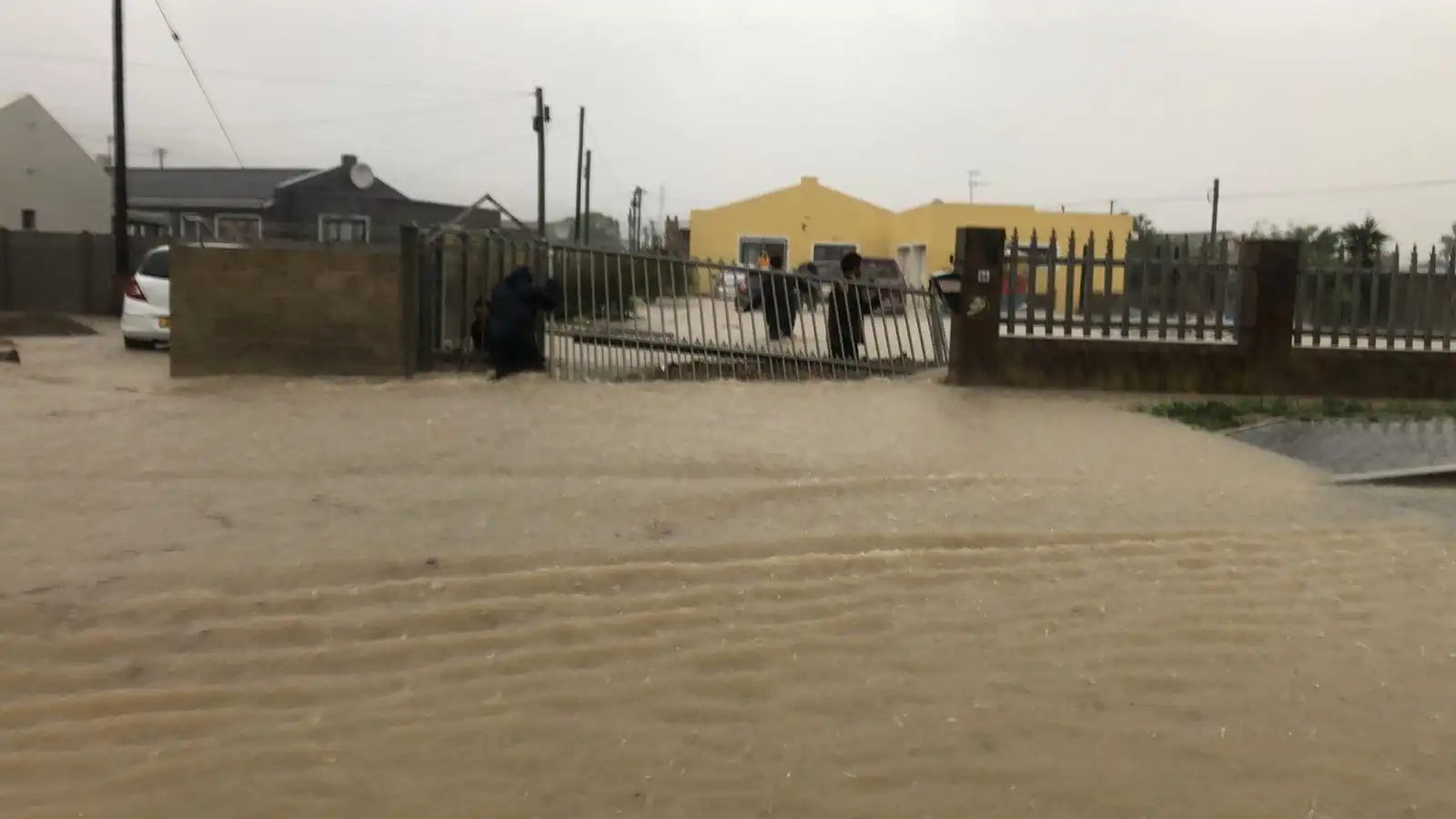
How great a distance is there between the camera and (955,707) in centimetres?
384

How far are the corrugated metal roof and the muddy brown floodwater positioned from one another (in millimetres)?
38161

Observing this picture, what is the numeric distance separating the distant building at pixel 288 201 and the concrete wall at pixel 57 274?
42.8 ft

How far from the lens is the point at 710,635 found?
4445 mm

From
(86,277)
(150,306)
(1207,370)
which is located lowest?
(1207,370)

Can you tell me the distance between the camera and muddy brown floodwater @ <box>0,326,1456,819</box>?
3.32 metres

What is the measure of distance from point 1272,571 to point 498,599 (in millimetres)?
3221

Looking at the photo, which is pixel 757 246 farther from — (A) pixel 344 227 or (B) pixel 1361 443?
(B) pixel 1361 443

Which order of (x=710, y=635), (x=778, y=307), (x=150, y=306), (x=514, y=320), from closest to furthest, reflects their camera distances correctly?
(x=710, y=635) → (x=514, y=320) → (x=778, y=307) → (x=150, y=306)

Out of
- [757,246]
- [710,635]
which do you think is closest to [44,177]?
[757,246]

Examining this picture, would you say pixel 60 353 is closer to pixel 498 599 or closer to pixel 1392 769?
pixel 498 599

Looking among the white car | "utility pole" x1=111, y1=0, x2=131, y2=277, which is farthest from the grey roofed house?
the white car

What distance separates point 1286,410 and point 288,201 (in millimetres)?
38024

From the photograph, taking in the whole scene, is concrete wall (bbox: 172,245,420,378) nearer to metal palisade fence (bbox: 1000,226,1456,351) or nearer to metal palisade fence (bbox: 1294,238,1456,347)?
metal palisade fence (bbox: 1000,226,1456,351)

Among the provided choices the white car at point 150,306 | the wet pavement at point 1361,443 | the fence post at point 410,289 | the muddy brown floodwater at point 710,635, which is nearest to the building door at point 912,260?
the white car at point 150,306
